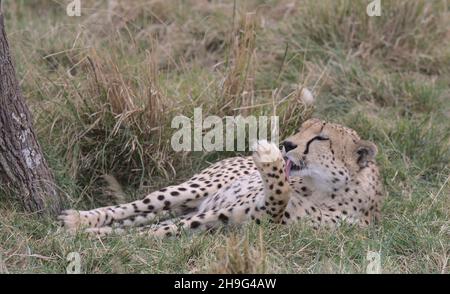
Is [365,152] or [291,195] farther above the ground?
[365,152]

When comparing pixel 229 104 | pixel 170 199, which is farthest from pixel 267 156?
pixel 229 104

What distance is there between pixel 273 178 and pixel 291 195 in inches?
9.7

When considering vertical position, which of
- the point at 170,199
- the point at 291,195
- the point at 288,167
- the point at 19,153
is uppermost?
the point at 19,153

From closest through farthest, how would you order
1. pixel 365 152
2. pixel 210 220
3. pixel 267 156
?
pixel 267 156 < pixel 210 220 < pixel 365 152

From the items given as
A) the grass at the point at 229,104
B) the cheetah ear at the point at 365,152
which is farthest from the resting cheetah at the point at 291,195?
the grass at the point at 229,104

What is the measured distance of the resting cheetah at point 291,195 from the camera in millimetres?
4359

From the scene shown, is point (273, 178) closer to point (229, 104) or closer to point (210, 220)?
point (210, 220)

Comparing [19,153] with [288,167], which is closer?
[19,153]

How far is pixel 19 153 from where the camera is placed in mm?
4293

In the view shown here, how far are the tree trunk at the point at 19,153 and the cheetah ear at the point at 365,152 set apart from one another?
1.39 meters

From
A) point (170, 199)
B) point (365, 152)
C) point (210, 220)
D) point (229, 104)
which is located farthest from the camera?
point (229, 104)
